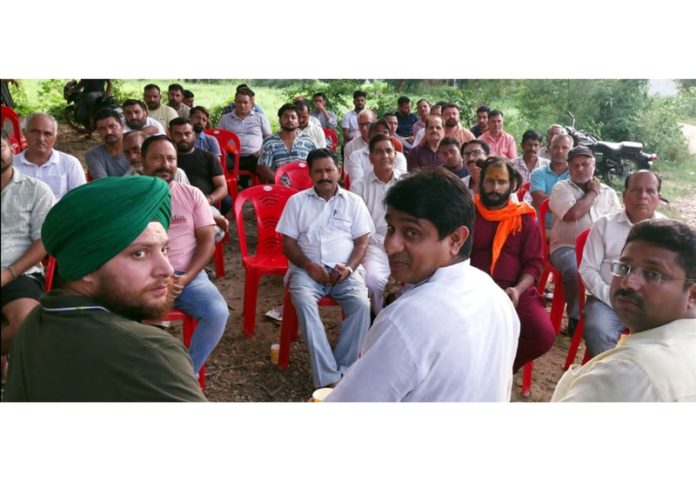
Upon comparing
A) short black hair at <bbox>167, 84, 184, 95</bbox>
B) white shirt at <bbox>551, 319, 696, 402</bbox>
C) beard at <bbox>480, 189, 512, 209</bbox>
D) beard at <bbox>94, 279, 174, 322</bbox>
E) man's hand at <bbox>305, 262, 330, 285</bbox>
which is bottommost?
man's hand at <bbox>305, 262, 330, 285</bbox>

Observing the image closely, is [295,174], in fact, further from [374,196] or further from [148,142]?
[148,142]

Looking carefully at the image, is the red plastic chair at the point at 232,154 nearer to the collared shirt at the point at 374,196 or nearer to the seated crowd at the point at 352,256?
the seated crowd at the point at 352,256

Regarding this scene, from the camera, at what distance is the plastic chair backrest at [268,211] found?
2.84 meters

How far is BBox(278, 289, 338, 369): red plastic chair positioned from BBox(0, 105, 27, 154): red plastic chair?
1291 mm

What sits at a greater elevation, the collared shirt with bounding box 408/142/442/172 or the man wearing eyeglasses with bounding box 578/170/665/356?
the collared shirt with bounding box 408/142/442/172

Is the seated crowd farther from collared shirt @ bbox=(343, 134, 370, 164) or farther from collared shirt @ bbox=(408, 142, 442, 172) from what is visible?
collared shirt @ bbox=(408, 142, 442, 172)

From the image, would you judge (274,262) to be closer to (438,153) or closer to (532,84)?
(438,153)

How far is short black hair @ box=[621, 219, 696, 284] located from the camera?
161 cm

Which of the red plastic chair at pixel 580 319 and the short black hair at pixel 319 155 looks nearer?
the red plastic chair at pixel 580 319

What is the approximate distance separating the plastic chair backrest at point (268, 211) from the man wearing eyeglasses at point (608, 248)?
145cm

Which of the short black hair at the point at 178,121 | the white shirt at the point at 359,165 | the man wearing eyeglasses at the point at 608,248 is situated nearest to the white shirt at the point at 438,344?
the man wearing eyeglasses at the point at 608,248

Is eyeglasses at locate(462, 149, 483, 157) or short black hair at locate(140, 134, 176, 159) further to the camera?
eyeglasses at locate(462, 149, 483, 157)

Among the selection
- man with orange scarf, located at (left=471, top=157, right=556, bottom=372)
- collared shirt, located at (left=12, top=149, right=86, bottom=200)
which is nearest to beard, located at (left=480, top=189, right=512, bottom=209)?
man with orange scarf, located at (left=471, top=157, right=556, bottom=372)

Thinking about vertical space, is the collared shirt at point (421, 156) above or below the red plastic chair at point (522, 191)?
above
